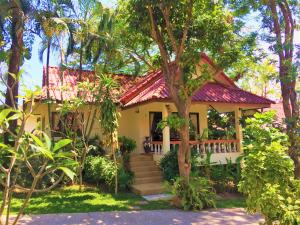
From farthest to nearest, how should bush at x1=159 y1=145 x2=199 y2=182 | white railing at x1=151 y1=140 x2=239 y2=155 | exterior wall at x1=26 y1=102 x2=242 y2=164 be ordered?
exterior wall at x1=26 y1=102 x2=242 y2=164 < white railing at x1=151 y1=140 x2=239 y2=155 < bush at x1=159 y1=145 x2=199 y2=182

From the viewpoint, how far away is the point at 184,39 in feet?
33.7

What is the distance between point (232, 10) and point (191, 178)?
690 centimetres

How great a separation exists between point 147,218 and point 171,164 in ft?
14.7

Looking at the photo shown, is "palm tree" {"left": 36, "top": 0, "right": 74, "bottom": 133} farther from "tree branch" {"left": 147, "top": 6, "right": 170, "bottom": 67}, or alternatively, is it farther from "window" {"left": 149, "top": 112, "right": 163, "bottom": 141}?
"window" {"left": 149, "top": 112, "right": 163, "bottom": 141}

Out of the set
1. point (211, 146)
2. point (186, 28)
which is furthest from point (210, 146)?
point (186, 28)

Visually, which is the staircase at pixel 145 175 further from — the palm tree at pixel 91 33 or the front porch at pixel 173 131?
the palm tree at pixel 91 33

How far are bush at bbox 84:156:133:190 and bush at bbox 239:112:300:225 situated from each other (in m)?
7.15

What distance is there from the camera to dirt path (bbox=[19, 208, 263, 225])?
8.29 meters

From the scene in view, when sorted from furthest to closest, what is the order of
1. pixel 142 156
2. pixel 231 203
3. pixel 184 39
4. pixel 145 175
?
pixel 142 156 < pixel 145 175 < pixel 231 203 < pixel 184 39

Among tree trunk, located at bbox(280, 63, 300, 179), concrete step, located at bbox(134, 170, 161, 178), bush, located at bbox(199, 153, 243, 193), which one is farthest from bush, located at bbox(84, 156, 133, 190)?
tree trunk, located at bbox(280, 63, 300, 179)

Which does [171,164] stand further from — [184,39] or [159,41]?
[184,39]

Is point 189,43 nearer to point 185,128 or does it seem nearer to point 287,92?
point 185,128

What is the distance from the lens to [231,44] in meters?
11.2

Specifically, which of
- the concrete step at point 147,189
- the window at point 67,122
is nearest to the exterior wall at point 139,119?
the window at point 67,122
